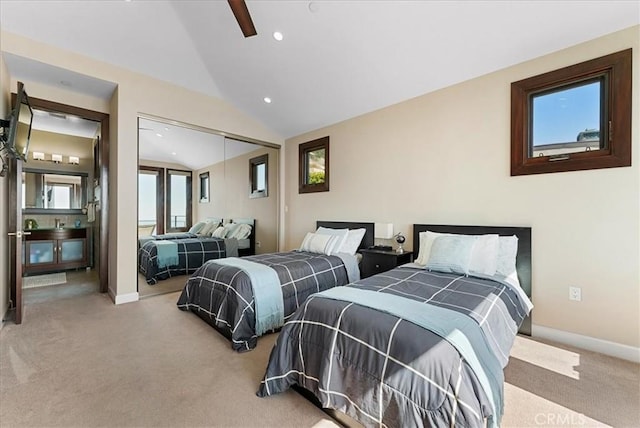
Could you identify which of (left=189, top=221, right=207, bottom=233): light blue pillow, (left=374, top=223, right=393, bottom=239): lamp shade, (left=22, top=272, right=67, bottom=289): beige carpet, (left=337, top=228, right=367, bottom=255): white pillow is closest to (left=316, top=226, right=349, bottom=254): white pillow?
(left=337, top=228, right=367, bottom=255): white pillow

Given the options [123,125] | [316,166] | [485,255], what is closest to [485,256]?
[485,255]

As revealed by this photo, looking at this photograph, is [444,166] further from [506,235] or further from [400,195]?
[506,235]

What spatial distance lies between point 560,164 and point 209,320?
388 centimetres

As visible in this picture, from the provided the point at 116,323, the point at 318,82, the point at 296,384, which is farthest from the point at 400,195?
the point at 116,323

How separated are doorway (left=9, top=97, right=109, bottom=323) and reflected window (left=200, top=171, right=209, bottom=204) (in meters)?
1.29

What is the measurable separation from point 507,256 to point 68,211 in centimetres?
722

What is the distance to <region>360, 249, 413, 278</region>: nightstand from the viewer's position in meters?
3.46

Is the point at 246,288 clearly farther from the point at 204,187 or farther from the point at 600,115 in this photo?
the point at 600,115

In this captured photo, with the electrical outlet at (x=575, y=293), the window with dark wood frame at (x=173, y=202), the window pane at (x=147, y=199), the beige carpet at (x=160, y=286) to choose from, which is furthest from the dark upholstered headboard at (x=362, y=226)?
the window pane at (x=147, y=199)

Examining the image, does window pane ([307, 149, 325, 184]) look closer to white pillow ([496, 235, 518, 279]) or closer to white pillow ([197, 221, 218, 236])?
white pillow ([197, 221, 218, 236])

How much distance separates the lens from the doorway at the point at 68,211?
4.20 meters

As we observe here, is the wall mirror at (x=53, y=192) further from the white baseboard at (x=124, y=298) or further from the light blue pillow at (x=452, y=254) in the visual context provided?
the light blue pillow at (x=452, y=254)

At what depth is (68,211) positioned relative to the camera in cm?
540

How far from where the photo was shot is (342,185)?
464 centimetres
